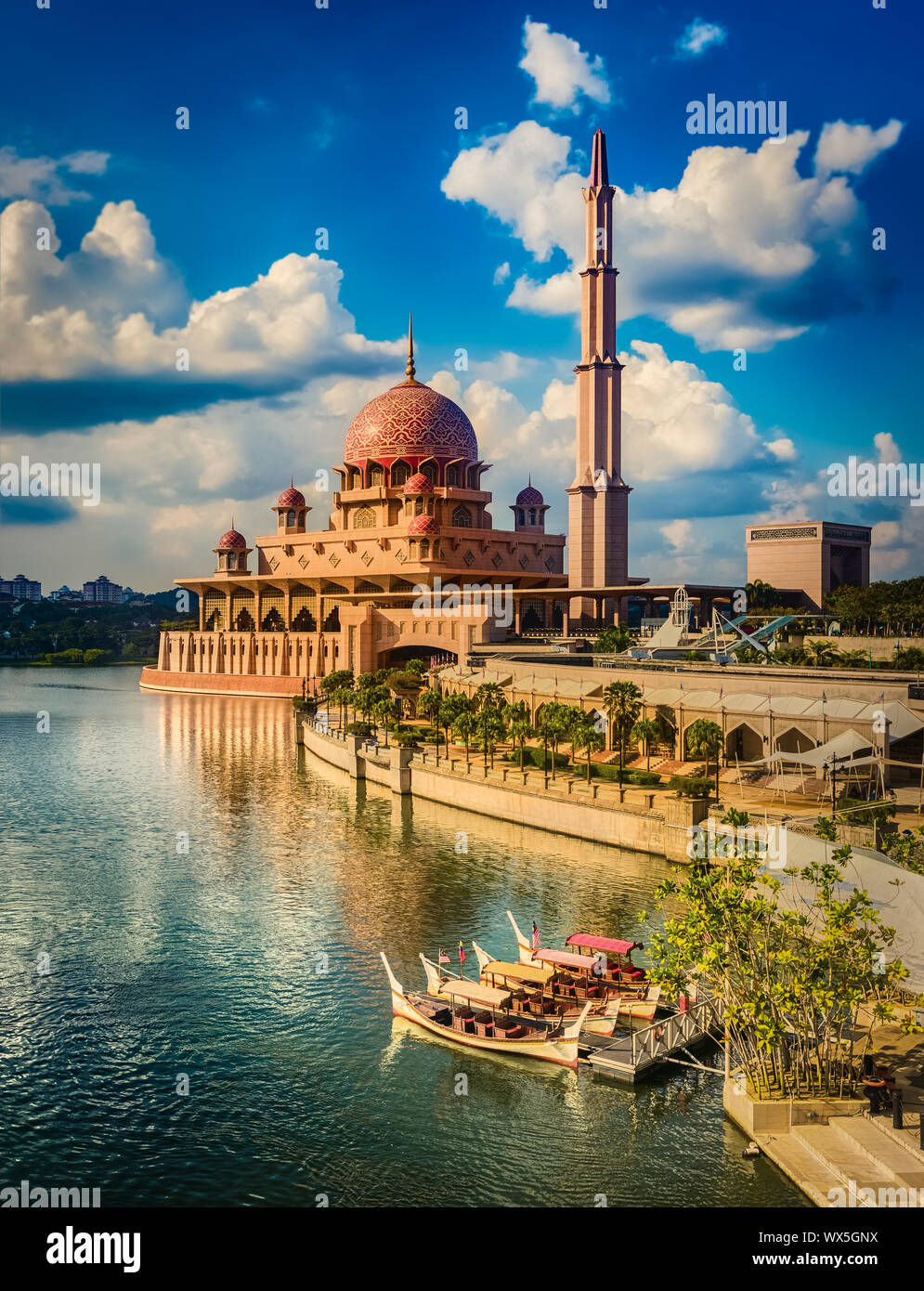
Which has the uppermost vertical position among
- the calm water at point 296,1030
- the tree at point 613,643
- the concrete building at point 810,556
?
the concrete building at point 810,556

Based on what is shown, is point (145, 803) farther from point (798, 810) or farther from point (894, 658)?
point (894, 658)

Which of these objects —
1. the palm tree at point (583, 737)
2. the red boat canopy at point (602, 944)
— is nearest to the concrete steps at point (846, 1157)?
the red boat canopy at point (602, 944)

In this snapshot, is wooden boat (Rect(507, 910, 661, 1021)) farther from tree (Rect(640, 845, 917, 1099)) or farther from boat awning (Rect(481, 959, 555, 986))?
tree (Rect(640, 845, 917, 1099))

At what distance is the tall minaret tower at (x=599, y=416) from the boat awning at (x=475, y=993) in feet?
210

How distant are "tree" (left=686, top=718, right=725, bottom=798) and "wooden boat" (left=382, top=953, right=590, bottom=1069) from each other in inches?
753

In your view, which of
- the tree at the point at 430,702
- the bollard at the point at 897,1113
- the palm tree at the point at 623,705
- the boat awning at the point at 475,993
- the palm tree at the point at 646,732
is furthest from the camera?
the tree at the point at 430,702

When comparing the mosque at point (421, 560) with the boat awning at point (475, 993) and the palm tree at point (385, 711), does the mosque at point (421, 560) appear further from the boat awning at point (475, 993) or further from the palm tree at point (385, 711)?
the boat awning at point (475, 993)

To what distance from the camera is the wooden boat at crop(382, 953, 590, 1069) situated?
20.1m

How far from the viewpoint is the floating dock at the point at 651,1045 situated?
19516 mm

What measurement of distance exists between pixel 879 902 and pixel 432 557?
232 ft

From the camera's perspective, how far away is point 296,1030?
70.5ft

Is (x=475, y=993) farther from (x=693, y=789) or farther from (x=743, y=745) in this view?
(x=743, y=745)

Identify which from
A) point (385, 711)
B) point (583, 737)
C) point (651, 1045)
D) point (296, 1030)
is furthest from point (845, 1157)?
point (385, 711)
